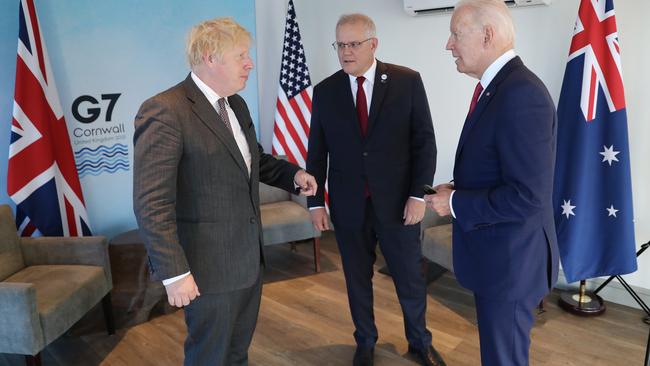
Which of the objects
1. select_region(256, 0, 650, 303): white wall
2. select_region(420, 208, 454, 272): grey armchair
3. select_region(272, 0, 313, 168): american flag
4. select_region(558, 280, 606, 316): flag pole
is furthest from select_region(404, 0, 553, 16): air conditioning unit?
select_region(558, 280, 606, 316): flag pole

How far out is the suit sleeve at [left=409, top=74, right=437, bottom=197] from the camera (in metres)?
2.15

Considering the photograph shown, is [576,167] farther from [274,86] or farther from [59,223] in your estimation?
[59,223]

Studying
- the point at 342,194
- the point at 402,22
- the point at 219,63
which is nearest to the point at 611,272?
the point at 342,194

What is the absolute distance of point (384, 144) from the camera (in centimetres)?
214

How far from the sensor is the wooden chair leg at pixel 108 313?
9.36 feet

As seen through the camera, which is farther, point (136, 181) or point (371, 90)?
point (371, 90)

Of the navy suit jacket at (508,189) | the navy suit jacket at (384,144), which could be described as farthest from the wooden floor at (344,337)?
the navy suit jacket at (508,189)

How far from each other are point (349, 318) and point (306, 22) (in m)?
2.88

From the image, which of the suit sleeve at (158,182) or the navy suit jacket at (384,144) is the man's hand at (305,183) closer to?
the navy suit jacket at (384,144)

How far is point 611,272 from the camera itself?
9.33 feet

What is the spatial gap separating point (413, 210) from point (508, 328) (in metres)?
0.70

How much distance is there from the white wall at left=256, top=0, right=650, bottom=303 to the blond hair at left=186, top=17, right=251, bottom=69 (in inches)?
93.1

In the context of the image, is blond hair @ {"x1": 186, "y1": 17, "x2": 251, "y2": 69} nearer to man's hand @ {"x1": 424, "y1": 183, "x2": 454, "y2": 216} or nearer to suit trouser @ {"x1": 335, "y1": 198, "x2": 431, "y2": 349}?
man's hand @ {"x1": 424, "y1": 183, "x2": 454, "y2": 216}

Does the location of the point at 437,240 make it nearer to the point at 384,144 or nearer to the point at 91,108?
the point at 384,144
